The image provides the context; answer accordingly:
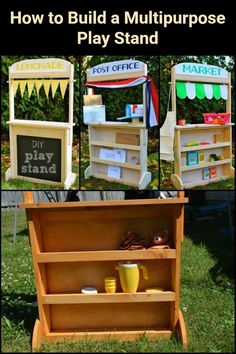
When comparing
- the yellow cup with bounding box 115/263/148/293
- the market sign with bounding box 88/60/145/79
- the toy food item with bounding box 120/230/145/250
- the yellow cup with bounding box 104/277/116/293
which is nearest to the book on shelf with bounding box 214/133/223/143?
the market sign with bounding box 88/60/145/79

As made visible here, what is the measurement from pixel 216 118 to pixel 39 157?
2.69 feet

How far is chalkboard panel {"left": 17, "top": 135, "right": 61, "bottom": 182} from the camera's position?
2502mm

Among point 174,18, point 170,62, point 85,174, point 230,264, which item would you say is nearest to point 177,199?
point 85,174

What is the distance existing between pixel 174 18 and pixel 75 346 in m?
1.47

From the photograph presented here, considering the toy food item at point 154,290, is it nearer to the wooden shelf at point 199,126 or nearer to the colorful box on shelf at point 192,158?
the colorful box on shelf at point 192,158

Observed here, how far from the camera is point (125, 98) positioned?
2.44m

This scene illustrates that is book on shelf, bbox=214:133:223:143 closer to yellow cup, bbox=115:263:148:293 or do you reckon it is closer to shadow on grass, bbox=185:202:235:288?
yellow cup, bbox=115:263:148:293

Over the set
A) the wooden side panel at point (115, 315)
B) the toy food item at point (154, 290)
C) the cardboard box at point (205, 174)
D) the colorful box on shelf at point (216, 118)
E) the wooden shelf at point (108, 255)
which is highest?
the colorful box on shelf at point (216, 118)

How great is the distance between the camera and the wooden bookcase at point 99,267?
2.41 metres

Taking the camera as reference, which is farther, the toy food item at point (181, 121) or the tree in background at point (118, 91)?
the toy food item at point (181, 121)

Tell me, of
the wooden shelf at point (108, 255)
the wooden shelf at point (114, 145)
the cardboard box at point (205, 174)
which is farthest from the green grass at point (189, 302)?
the wooden shelf at point (114, 145)

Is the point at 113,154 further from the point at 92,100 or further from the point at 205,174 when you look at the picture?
the point at 205,174

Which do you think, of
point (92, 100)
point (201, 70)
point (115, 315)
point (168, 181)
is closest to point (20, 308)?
point (115, 315)

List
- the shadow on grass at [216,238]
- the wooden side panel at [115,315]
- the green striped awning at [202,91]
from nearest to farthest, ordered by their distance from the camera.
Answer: the green striped awning at [202,91], the wooden side panel at [115,315], the shadow on grass at [216,238]
